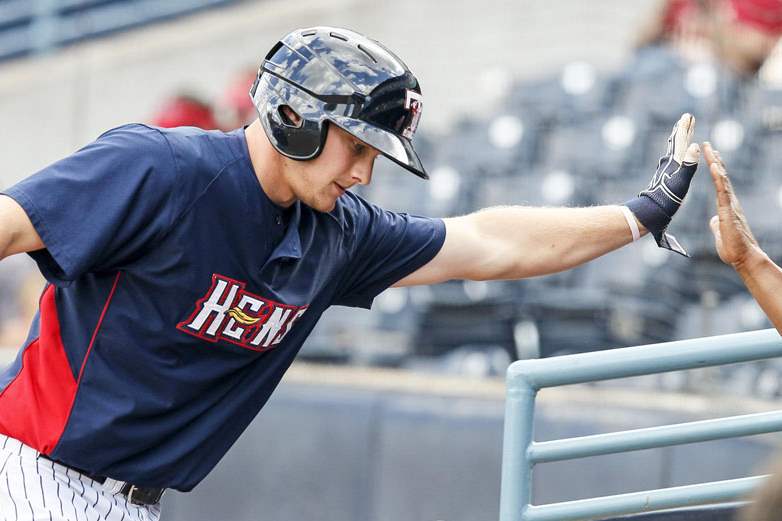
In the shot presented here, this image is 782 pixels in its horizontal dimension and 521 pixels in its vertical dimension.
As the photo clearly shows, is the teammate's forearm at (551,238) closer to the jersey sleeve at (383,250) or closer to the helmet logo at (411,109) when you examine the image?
the jersey sleeve at (383,250)

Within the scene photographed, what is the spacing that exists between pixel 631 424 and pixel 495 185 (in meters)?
2.65

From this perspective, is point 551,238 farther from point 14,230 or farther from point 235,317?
point 14,230

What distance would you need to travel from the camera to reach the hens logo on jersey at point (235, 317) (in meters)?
2.63

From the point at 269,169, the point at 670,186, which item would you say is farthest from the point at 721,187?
the point at 269,169

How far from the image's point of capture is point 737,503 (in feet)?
9.14

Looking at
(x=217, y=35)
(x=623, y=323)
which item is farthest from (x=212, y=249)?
(x=217, y=35)

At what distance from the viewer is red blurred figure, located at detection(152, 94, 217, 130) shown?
7.37 metres

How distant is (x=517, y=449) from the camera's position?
9.10ft

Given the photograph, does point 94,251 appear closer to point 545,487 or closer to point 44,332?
point 44,332

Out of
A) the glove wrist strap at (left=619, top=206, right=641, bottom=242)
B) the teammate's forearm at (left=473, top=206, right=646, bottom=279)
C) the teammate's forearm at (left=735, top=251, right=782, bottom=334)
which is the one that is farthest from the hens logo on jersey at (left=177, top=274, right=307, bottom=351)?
the teammate's forearm at (left=735, top=251, right=782, bottom=334)

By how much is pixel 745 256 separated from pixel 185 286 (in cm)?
111

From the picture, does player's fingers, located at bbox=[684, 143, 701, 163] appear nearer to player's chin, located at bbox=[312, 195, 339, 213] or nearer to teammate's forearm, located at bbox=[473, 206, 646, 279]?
teammate's forearm, located at bbox=[473, 206, 646, 279]

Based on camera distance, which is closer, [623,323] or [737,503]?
[737,503]

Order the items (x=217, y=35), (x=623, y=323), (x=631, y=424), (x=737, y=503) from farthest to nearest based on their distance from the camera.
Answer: (x=217, y=35), (x=623, y=323), (x=631, y=424), (x=737, y=503)
